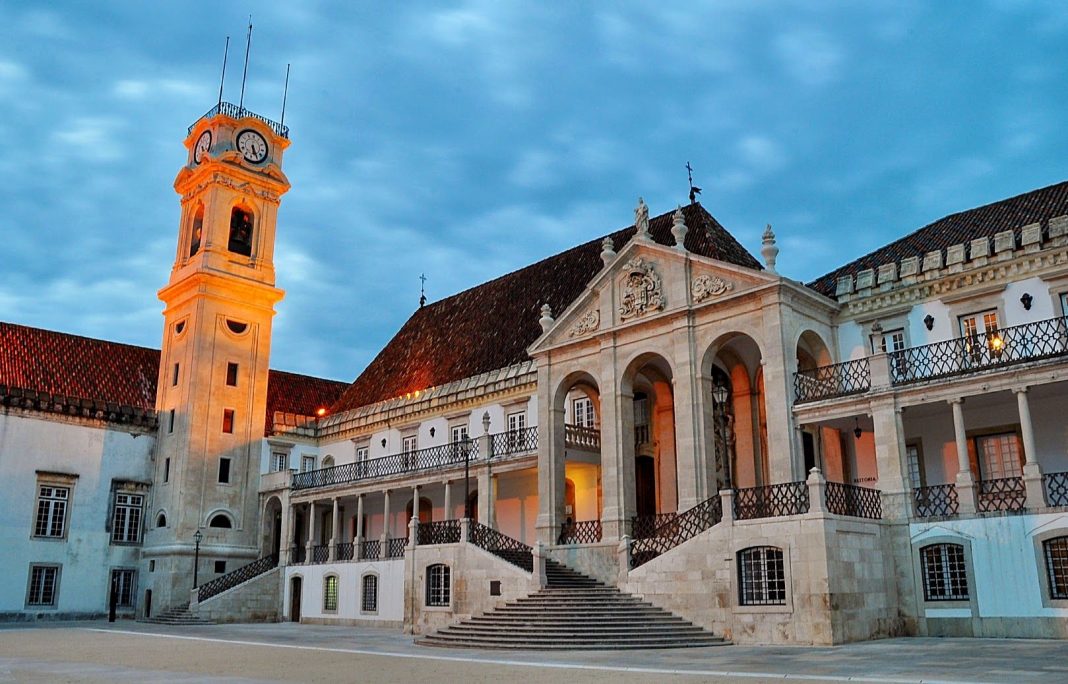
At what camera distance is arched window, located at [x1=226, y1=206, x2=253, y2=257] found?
133 feet

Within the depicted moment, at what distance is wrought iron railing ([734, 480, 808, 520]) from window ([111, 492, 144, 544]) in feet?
92.4

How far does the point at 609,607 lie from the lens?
19484mm

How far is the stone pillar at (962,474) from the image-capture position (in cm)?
1833

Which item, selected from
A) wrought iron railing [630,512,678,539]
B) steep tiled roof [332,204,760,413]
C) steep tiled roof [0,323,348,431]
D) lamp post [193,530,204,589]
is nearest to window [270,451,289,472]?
steep tiled roof [0,323,348,431]

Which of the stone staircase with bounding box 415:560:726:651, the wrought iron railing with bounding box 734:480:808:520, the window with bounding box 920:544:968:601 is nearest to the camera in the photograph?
the stone staircase with bounding box 415:560:726:651

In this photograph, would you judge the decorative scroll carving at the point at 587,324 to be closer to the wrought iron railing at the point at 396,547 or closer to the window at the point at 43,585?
the wrought iron railing at the point at 396,547

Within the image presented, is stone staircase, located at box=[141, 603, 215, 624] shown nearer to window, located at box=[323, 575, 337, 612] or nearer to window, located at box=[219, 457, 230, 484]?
window, located at box=[323, 575, 337, 612]

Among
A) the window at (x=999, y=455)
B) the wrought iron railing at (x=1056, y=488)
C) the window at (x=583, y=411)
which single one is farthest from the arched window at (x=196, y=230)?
the wrought iron railing at (x=1056, y=488)

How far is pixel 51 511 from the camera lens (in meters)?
35.1

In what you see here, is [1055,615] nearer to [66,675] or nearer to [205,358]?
[66,675]

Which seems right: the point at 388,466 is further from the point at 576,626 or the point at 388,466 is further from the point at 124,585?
the point at 576,626

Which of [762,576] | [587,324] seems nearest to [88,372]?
[587,324]

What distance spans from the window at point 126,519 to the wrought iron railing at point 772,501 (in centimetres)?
2817

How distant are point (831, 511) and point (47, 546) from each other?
30517 millimetres
